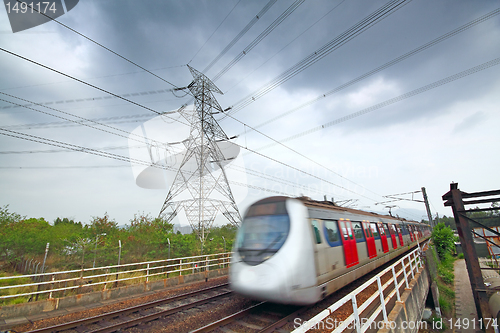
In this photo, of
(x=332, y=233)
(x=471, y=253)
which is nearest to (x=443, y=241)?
(x=471, y=253)

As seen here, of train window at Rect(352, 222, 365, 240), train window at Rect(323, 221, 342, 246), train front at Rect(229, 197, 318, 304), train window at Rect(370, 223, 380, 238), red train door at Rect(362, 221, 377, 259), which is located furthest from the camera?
train window at Rect(370, 223, 380, 238)

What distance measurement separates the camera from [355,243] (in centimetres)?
895

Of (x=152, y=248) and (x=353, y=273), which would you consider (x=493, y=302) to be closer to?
(x=353, y=273)

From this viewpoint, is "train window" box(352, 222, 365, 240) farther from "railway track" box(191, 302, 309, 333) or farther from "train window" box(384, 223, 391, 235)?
"train window" box(384, 223, 391, 235)

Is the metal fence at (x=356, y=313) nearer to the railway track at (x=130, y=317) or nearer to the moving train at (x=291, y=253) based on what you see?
the moving train at (x=291, y=253)

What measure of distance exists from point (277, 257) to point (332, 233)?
8.83 ft

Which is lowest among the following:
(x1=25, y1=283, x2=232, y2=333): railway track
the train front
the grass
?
the grass

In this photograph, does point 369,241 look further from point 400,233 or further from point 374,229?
point 400,233

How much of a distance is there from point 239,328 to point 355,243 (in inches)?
220

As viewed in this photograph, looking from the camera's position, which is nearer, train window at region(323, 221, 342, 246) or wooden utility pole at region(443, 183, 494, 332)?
train window at region(323, 221, 342, 246)

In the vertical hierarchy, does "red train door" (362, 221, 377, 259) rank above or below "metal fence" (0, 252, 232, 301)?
above

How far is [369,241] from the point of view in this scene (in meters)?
10.4

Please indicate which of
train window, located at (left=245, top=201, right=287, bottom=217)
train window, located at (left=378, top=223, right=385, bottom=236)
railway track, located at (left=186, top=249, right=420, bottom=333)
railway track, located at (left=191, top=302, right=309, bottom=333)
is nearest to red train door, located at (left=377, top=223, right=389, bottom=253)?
train window, located at (left=378, top=223, right=385, bottom=236)

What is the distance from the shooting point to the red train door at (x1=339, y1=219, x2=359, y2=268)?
811 cm
